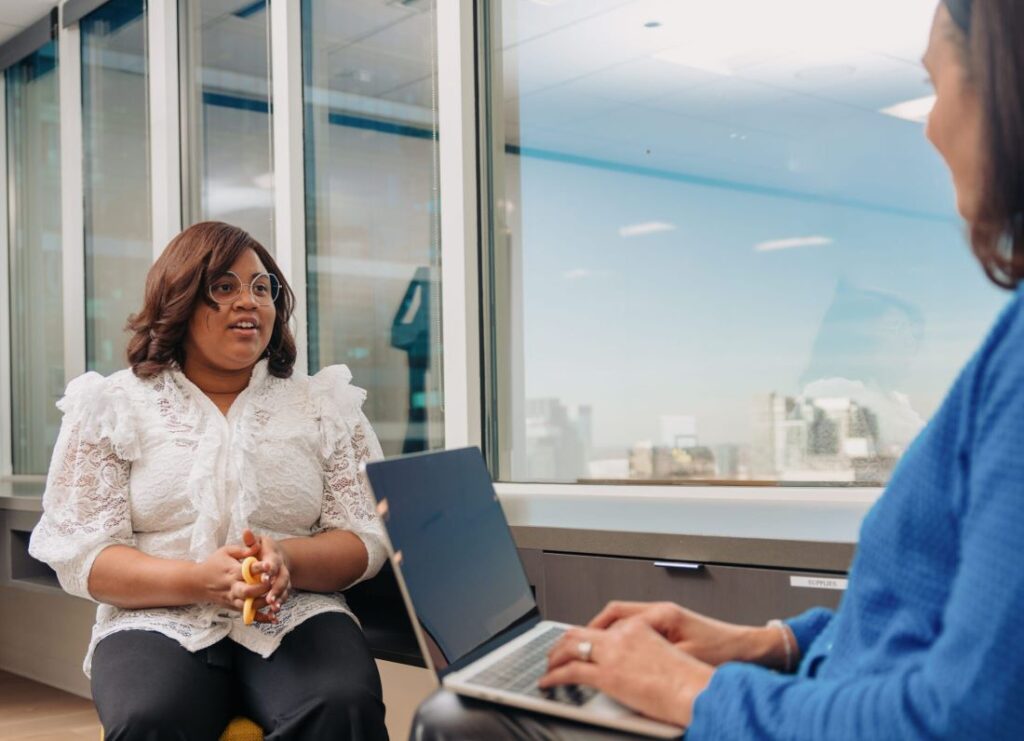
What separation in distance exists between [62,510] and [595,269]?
1.81 m

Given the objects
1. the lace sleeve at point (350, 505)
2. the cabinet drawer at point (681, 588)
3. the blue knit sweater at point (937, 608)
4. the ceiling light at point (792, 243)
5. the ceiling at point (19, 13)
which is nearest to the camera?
the blue knit sweater at point (937, 608)

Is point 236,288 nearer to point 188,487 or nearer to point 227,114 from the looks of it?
point 188,487

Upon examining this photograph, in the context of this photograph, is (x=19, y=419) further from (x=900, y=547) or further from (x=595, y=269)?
(x=900, y=547)

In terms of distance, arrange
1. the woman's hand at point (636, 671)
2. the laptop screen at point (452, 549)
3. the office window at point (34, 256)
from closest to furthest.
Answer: the woman's hand at point (636, 671) → the laptop screen at point (452, 549) → the office window at point (34, 256)

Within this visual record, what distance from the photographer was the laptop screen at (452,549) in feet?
3.54

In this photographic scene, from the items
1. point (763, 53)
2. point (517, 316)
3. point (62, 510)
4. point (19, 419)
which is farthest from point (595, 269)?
point (19, 419)

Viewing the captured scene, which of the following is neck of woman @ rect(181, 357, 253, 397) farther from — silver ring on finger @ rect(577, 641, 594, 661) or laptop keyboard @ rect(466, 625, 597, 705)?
silver ring on finger @ rect(577, 641, 594, 661)

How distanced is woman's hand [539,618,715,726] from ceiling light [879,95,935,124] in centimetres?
194

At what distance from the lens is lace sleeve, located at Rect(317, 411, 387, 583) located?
203 cm

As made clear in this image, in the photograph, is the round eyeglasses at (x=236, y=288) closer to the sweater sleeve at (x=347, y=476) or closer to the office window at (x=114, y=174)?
the sweater sleeve at (x=347, y=476)

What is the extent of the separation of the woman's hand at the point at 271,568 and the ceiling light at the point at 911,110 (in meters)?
1.82

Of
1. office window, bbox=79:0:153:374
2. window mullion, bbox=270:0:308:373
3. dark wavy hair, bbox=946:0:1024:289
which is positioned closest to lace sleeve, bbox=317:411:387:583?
window mullion, bbox=270:0:308:373

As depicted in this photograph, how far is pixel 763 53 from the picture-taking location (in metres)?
2.76

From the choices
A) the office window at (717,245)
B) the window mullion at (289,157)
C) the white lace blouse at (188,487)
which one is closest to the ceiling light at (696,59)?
the office window at (717,245)
